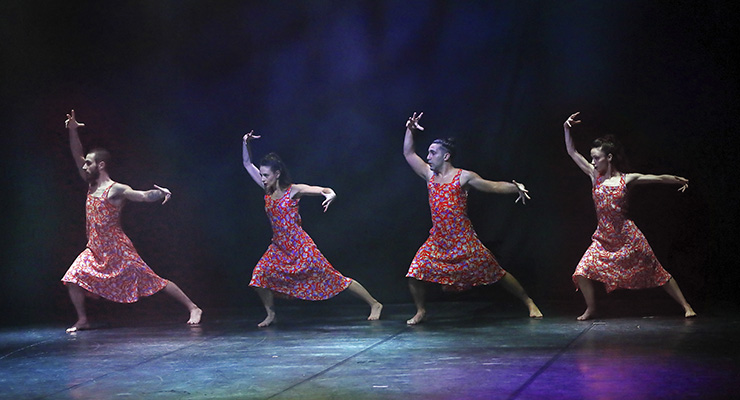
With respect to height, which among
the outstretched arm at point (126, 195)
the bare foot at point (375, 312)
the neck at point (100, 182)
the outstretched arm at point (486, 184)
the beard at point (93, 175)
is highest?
the beard at point (93, 175)

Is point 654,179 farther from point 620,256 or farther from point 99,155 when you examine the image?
point 99,155

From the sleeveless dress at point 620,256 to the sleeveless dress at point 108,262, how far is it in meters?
2.95

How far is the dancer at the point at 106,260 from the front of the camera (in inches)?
241

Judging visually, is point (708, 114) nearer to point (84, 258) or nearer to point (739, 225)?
point (739, 225)

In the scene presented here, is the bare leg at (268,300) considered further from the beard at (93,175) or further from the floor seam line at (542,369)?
the floor seam line at (542,369)

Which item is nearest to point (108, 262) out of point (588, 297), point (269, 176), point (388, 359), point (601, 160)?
point (269, 176)

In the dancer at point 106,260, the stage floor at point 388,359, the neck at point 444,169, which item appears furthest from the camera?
the dancer at point 106,260

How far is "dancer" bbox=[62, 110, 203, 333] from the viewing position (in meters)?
6.12

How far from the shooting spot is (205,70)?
7078 millimetres

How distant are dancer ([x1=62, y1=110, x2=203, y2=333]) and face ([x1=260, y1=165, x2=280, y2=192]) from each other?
72cm

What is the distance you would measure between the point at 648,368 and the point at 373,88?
139 inches

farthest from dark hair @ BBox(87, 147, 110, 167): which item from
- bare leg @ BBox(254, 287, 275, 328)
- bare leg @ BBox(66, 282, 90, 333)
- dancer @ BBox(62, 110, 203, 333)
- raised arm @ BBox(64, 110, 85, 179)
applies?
bare leg @ BBox(254, 287, 275, 328)

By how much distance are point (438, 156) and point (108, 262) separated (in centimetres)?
238

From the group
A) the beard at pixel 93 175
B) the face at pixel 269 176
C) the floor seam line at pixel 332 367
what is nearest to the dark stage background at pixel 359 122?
the face at pixel 269 176
